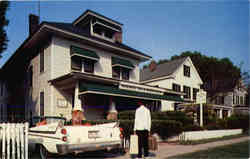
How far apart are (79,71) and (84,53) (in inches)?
56.8

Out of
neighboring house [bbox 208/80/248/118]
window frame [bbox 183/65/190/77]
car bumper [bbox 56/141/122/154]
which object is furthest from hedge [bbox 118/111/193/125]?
neighboring house [bbox 208/80/248/118]

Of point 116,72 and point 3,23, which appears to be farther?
point 116,72

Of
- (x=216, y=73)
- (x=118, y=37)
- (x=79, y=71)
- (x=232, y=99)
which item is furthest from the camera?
(x=232, y=99)

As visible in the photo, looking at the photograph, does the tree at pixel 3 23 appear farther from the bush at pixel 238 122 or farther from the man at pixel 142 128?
the bush at pixel 238 122

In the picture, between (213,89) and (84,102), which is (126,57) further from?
(213,89)

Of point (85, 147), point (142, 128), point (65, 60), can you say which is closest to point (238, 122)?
point (65, 60)

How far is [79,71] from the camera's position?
59.5ft

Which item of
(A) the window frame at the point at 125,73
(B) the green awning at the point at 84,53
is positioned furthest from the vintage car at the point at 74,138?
(A) the window frame at the point at 125,73

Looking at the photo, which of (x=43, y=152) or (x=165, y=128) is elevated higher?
(x=43, y=152)

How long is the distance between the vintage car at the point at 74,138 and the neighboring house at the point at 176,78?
20.5 metres

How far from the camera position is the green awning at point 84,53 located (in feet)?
57.0

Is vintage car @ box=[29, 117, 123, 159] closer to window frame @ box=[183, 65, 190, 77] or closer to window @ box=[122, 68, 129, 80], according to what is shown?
window @ box=[122, 68, 129, 80]

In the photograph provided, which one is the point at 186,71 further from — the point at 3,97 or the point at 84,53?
the point at 3,97

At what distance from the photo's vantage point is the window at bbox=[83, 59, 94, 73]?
1838 cm
